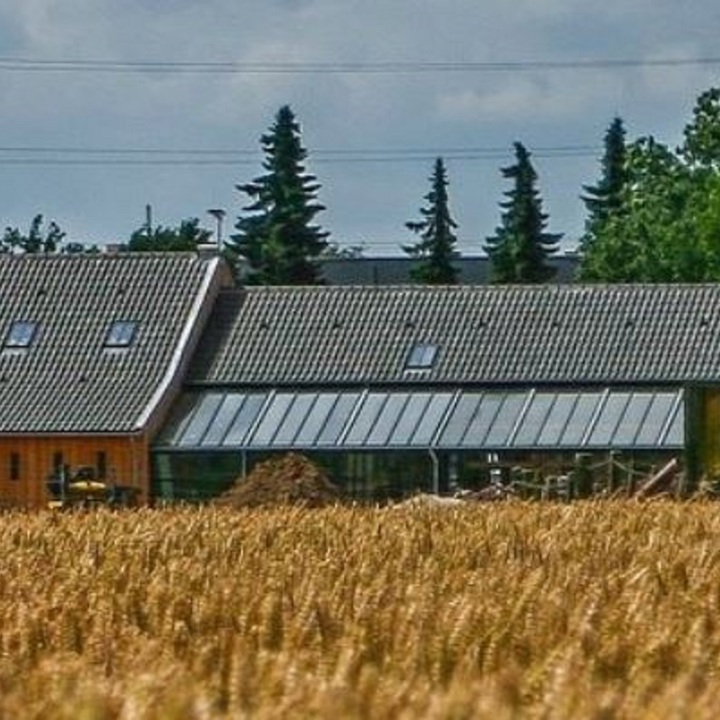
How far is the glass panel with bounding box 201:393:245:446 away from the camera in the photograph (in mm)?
59188

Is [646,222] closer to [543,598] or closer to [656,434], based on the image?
[656,434]

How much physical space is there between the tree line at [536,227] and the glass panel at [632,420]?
20.3 m

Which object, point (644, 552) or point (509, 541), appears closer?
point (644, 552)

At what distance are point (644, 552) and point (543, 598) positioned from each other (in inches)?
165

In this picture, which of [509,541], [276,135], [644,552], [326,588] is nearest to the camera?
[326,588]

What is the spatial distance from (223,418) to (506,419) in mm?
5742

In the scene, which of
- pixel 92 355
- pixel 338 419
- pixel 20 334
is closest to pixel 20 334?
pixel 20 334

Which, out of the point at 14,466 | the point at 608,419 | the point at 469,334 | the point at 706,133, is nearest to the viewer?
the point at 608,419

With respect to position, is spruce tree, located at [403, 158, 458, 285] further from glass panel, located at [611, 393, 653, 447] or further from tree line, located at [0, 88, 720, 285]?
glass panel, located at [611, 393, 653, 447]

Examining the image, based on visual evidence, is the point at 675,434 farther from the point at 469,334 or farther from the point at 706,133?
the point at 706,133

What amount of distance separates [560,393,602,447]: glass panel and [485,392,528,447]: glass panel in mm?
1078

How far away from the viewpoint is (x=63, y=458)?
202 feet

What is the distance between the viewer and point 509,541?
16547 mm

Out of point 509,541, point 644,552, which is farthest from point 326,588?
point 509,541
